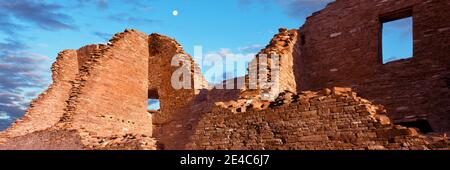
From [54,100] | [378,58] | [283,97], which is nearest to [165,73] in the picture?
[54,100]

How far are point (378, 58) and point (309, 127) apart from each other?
5127 millimetres

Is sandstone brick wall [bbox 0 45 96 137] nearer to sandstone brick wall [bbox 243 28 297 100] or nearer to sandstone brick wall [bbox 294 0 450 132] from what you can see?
sandstone brick wall [bbox 243 28 297 100]

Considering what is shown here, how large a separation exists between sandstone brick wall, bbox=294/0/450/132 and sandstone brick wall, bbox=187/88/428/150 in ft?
12.2

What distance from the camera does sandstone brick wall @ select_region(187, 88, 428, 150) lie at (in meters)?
6.56

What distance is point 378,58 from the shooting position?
11.4 m

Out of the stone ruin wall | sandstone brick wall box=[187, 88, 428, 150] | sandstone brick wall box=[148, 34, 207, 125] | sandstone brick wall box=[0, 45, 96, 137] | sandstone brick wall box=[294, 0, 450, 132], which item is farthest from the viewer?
sandstone brick wall box=[148, 34, 207, 125]

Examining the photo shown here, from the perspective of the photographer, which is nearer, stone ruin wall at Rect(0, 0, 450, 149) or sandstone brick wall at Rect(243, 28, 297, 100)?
stone ruin wall at Rect(0, 0, 450, 149)

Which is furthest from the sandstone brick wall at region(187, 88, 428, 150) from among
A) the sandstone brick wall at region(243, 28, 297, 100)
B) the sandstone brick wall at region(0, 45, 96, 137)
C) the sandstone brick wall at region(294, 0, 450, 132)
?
the sandstone brick wall at region(0, 45, 96, 137)

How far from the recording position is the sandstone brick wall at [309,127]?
6.56 meters

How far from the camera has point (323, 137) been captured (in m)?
7.14

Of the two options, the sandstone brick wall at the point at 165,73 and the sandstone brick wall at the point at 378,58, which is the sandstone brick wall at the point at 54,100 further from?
the sandstone brick wall at the point at 378,58

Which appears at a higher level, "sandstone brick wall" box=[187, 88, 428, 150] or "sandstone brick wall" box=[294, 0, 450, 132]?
"sandstone brick wall" box=[294, 0, 450, 132]

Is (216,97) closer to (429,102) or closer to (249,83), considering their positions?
(249,83)

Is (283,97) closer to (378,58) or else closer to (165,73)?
(378,58)
